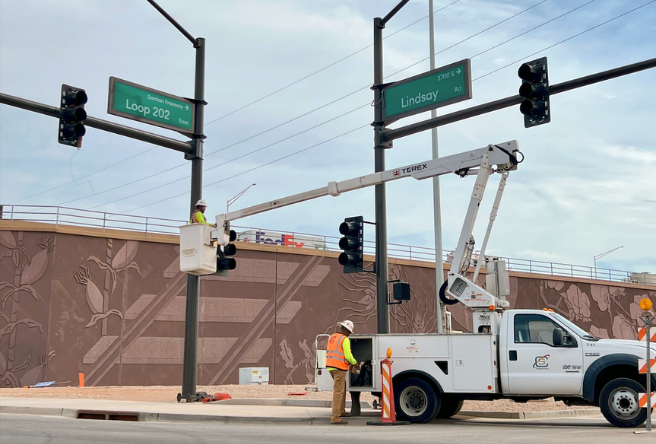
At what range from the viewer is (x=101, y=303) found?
2758 cm

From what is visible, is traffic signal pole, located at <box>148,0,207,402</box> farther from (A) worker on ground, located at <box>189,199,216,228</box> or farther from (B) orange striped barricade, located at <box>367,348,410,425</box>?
(B) orange striped barricade, located at <box>367,348,410,425</box>

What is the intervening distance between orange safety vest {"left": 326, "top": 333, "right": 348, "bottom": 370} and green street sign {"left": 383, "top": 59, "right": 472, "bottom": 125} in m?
5.83

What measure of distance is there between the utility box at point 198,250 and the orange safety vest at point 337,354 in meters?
3.79

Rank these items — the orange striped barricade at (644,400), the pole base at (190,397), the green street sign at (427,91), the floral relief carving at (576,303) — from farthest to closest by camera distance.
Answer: the floral relief carving at (576,303) < the pole base at (190,397) < the green street sign at (427,91) < the orange striped barricade at (644,400)

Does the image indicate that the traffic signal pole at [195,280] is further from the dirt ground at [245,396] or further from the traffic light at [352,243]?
the traffic light at [352,243]

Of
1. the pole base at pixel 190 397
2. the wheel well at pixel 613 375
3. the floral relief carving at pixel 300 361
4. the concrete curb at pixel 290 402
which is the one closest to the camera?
the wheel well at pixel 613 375

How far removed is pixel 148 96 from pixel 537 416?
11685mm

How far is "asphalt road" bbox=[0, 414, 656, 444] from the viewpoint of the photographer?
10.3 meters

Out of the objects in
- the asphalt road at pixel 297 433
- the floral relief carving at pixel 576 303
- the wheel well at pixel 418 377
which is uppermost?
the floral relief carving at pixel 576 303

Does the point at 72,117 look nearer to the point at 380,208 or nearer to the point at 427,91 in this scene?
the point at 380,208

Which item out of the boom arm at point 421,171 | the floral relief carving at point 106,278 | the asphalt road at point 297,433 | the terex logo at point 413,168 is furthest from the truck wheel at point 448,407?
the floral relief carving at point 106,278

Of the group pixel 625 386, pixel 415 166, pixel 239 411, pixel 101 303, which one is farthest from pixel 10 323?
pixel 625 386

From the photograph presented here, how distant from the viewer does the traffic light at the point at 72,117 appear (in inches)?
598

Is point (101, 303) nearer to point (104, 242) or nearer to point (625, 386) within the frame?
point (104, 242)
